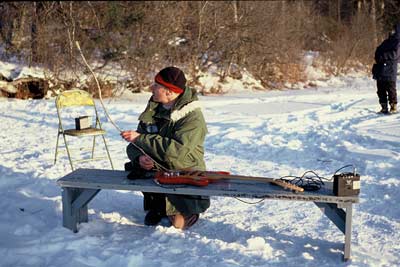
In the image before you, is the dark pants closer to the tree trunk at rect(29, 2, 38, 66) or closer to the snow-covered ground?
the snow-covered ground

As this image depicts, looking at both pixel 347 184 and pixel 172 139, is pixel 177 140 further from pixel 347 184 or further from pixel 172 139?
pixel 347 184

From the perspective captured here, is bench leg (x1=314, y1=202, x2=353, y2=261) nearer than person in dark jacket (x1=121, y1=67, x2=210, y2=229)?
Yes

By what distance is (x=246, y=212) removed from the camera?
525 centimetres

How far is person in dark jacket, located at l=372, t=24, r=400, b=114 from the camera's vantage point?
34.6ft

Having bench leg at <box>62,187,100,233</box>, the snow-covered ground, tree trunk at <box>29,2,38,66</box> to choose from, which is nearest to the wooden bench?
bench leg at <box>62,187,100,233</box>

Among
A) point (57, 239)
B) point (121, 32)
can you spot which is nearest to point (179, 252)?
point (57, 239)

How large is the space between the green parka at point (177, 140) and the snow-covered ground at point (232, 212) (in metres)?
0.24

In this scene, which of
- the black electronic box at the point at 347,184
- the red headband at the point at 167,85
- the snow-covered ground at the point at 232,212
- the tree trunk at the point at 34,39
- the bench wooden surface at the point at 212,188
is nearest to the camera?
the black electronic box at the point at 347,184

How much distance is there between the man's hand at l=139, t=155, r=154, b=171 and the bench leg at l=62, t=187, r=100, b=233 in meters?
0.45

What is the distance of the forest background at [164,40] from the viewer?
15.3 meters

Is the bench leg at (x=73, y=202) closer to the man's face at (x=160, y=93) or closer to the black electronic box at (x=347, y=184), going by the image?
the man's face at (x=160, y=93)

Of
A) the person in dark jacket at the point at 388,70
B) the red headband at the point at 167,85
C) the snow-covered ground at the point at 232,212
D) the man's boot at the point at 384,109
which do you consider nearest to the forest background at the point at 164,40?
the snow-covered ground at the point at 232,212

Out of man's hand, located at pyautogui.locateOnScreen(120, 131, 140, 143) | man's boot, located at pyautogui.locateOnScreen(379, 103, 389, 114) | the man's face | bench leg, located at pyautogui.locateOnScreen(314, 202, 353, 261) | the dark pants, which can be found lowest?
bench leg, located at pyautogui.locateOnScreen(314, 202, 353, 261)

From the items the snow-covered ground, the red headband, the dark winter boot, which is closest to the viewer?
the snow-covered ground
